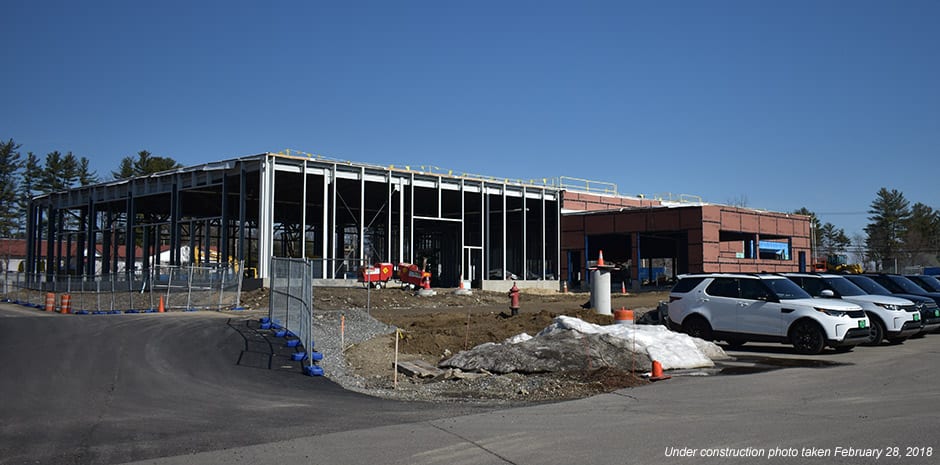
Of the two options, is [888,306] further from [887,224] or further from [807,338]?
[887,224]

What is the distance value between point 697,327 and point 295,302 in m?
9.84

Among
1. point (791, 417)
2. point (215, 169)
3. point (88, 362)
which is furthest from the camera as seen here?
point (215, 169)

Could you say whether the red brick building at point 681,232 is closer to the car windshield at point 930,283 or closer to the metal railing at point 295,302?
the car windshield at point 930,283

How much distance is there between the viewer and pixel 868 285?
2025 cm

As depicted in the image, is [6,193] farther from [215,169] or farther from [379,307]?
[379,307]

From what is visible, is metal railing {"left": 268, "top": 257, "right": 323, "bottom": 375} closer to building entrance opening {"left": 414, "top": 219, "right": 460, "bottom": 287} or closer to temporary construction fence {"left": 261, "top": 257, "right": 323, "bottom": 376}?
temporary construction fence {"left": 261, "top": 257, "right": 323, "bottom": 376}

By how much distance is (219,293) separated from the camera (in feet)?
104

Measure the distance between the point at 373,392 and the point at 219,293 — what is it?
835 inches

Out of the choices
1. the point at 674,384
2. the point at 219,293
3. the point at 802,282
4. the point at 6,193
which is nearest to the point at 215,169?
the point at 219,293

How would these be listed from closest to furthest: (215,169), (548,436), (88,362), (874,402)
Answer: (548,436)
(874,402)
(88,362)
(215,169)

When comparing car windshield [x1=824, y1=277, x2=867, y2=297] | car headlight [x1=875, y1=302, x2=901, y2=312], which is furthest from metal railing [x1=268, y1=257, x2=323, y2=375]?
car headlight [x1=875, y1=302, x2=901, y2=312]

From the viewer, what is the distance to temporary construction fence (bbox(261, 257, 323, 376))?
51.3 ft

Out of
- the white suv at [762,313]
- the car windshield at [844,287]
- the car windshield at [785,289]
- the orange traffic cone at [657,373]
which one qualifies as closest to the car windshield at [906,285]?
the car windshield at [844,287]

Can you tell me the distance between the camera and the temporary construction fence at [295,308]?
51.3ft
